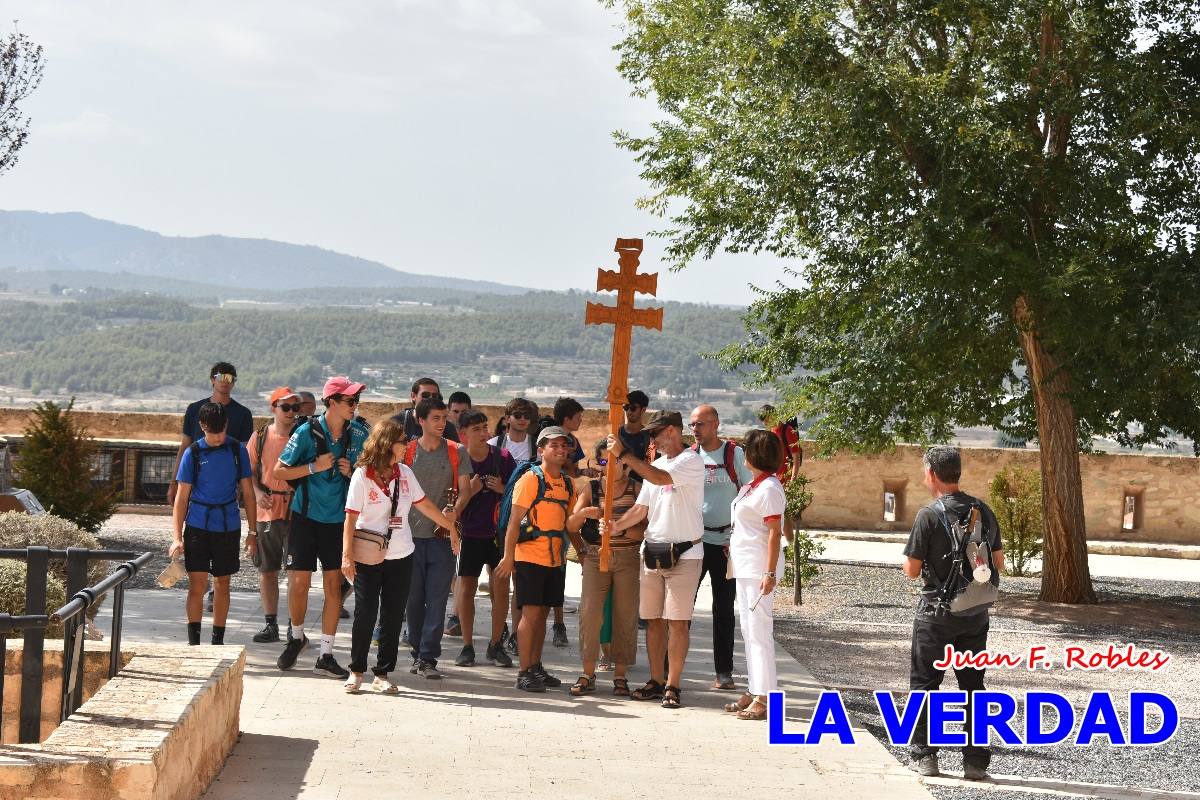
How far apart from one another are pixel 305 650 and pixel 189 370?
13311cm

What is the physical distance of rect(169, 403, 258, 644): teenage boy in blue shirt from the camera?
30.7ft

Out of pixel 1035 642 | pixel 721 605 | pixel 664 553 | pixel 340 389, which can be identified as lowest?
pixel 1035 642

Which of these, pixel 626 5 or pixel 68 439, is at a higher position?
pixel 626 5

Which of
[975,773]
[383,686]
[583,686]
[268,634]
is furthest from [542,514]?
[975,773]

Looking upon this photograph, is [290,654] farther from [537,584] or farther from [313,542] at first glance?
[537,584]

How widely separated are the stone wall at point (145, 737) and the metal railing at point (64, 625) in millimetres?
169

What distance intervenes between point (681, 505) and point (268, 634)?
129 inches

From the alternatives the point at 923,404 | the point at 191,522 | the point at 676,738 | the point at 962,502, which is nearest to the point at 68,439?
the point at 191,522

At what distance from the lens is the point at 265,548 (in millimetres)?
10648

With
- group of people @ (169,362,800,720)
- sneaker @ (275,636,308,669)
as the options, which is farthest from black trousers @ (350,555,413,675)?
sneaker @ (275,636,308,669)

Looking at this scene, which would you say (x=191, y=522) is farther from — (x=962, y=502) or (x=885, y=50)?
(x=885, y=50)

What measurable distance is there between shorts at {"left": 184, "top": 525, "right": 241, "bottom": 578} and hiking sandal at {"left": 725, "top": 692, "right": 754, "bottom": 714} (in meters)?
3.08

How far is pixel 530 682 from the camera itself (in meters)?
9.29

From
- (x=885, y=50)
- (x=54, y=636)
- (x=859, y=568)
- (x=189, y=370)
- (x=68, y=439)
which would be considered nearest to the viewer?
(x=54, y=636)
